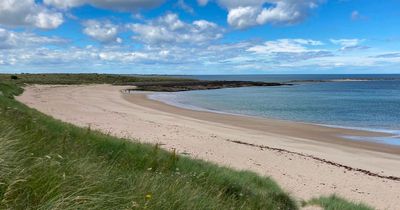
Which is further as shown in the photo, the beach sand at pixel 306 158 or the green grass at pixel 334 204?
the beach sand at pixel 306 158

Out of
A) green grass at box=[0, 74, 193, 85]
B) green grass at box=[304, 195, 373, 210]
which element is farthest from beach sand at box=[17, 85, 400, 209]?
green grass at box=[0, 74, 193, 85]

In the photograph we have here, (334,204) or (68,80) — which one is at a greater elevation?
(334,204)

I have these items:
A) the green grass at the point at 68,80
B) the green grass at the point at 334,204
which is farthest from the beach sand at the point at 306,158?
the green grass at the point at 68,80

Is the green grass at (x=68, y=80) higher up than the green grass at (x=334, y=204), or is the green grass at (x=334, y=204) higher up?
the green grass at (x=334, y=204)

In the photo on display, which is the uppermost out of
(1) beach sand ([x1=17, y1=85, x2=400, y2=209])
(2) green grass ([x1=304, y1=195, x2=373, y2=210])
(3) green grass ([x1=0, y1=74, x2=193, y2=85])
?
(2) green grass ([x1=304, y1=195, x2=373, y2=210])

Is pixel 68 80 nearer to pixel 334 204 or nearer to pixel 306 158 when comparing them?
pixel 306 158

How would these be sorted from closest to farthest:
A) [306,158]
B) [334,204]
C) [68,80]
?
1. [334,204]
2. [306,158]
3. [68,80]

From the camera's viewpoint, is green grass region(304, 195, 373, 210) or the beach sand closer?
green grass region(304, 195, 373, 210)

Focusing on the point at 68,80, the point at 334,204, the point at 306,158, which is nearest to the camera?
the point at 334,204

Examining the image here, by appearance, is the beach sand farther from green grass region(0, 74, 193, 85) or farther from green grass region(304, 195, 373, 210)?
green grass region(0, 74, 193, 85)

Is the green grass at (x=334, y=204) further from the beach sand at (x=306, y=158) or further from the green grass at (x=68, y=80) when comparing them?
the green grass at (x=68, y=80)

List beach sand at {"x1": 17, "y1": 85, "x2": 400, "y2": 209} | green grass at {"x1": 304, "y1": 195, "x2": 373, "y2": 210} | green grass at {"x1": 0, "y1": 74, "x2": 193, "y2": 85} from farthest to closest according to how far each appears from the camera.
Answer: green grass at {"x1": 0, "y1": 74, "x2": 193, "y2": 85} < beach sand at {"x1": 17, "y1": 85, "x2": 400, "y2": 209} < green grass at {"x1": 304, "y1": 195, "x2": 373, "y2": 210}

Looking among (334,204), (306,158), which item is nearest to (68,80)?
(306,158)

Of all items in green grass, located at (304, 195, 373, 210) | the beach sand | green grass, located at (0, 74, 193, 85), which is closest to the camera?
green grass, located at (304, 195, 373, 210)
